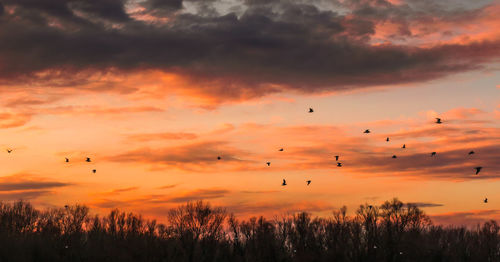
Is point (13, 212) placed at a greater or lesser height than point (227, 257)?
greater

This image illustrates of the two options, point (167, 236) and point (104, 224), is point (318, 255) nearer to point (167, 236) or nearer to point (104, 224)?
point (167, 236)

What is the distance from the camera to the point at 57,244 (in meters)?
72.2

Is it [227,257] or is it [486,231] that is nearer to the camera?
[227,257]

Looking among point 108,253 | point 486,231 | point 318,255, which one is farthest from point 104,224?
point 486,231

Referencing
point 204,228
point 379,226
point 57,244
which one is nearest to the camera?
point 57,244

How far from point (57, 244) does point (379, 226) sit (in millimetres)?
43401

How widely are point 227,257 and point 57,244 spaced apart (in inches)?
823

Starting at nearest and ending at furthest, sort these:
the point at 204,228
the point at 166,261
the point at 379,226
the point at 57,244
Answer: the point at 166,261, the point at 57,244, the point at 204,228, the point at 379,226

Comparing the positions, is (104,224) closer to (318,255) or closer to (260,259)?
(260,259)

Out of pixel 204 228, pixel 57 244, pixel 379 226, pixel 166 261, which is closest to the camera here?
pixel 166 261

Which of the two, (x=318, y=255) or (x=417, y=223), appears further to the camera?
(x=417, y=223)

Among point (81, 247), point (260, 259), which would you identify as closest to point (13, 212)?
point (81, 247)

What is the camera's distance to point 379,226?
84625mm

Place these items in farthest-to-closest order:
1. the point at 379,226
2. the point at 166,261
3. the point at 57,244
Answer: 1. the point at 379,226
2. the point at 57,244
3. the point at 166,261
